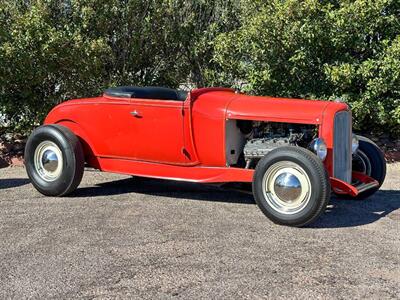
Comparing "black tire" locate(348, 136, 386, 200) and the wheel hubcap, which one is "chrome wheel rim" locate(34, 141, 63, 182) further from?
"black tire" locate(348, 136, 386, 200)

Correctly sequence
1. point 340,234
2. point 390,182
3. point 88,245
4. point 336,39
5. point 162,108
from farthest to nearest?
point 336,39 → point 390,182 → point 162,108 → point 340,234 → point 88,245

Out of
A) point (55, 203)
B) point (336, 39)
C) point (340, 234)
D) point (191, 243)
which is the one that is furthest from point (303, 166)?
point (336, 39)

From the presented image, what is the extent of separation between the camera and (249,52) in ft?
30.5

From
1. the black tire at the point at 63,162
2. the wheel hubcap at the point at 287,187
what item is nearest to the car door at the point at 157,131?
the black tire at the point at 63,162

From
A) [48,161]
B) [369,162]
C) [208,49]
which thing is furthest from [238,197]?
[208,49]

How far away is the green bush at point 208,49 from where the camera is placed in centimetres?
870

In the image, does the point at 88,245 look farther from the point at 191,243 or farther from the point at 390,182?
the point at 390,182

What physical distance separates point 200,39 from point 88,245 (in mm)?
6408

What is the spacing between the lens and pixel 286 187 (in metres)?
5.19

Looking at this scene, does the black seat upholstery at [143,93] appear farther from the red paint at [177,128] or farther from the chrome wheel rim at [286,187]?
the chrome wheel rim at [286,187]

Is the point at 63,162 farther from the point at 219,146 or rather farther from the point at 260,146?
the point at 260,146

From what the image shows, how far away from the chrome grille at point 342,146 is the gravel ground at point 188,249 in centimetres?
44

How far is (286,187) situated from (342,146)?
3.05ft

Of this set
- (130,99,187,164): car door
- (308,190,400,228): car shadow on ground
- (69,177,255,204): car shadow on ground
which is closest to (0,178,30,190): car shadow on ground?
(69,177,255,204): car shadow on ground
